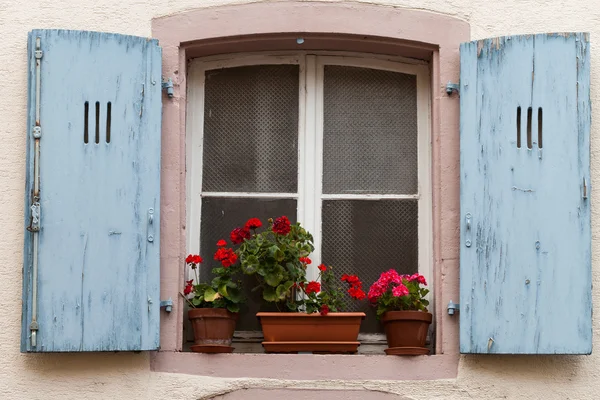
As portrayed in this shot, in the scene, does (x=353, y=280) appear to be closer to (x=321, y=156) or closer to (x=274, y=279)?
(x=274, y=279)

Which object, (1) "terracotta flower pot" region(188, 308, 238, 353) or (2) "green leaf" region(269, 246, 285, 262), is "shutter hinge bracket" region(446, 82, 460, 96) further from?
(1) "terracotta flower pot" region(188, 308, 238, 353)

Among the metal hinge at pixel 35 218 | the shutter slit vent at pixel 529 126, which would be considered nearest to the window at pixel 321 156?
the shutter slit vent at pixel 529 126

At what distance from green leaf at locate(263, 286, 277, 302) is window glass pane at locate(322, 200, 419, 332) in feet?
1.14

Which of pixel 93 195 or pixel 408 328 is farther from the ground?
pixel 93 195

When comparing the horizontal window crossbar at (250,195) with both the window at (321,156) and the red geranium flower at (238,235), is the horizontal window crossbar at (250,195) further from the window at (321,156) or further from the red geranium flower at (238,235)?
the red geranium flower at (238,235)

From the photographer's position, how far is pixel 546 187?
6.31 meters

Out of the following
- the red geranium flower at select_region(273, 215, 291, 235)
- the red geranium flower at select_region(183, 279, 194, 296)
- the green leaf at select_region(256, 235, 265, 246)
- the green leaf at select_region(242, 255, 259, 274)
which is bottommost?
the red geranium flower at select_region(183, 279, 194, 296)

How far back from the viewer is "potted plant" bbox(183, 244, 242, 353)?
20.9ft

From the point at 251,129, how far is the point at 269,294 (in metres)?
0.84

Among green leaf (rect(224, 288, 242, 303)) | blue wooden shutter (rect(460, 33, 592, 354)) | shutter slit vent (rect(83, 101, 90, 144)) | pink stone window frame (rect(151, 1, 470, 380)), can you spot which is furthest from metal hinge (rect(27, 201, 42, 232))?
blue wooden shutter (rect(460, 33, 592, 354))

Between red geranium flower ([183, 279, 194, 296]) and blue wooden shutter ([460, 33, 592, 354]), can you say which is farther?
red geranium flower ([183, 279, 194, 296])

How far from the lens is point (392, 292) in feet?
21.0

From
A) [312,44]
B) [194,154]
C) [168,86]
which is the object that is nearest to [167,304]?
[194,154]

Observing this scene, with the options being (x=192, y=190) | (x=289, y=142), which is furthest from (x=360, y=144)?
(x=192, y=190)
